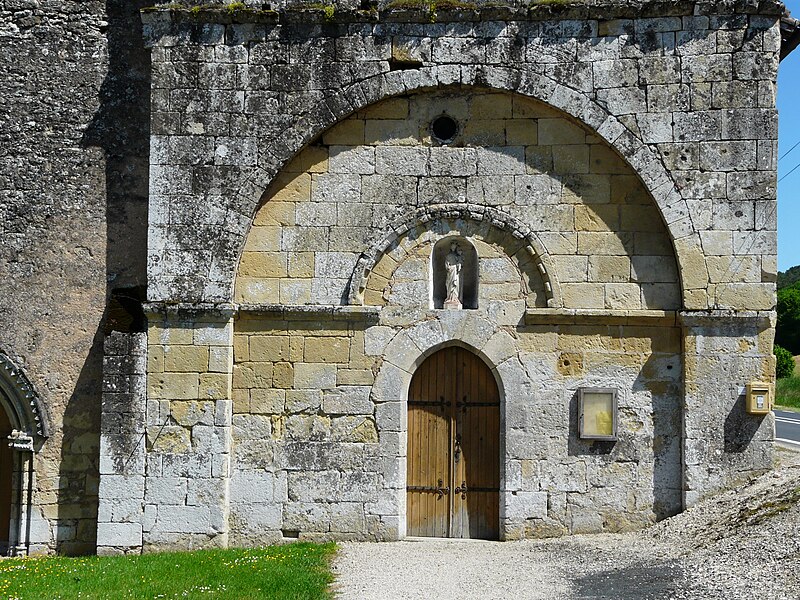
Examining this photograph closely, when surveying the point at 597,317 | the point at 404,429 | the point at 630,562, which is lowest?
the point at 630,562

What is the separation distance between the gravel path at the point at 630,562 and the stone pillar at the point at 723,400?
23 cm

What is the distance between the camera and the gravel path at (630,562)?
6344mm

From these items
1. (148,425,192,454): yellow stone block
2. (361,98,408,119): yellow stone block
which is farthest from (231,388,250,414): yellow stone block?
(361,98,408,119): yellow stone block

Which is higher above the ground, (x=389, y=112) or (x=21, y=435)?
(x=389, y=112)

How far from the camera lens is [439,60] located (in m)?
9.04

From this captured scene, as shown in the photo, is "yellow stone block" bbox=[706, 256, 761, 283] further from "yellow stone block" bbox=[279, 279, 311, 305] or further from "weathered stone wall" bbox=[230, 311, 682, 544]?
"yellow stone block" bbox=[279, 279, 311, 305]

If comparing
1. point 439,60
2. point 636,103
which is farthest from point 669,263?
point 439,60

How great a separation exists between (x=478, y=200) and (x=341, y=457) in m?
2.89

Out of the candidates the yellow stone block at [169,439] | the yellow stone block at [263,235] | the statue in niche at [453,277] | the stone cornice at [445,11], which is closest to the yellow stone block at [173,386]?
the yellow stone block at [169,439]

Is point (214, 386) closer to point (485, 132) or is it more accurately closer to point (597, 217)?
point (485, 132)

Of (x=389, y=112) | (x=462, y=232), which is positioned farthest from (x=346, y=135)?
(x=462, y=232)

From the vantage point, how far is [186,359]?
355 inches

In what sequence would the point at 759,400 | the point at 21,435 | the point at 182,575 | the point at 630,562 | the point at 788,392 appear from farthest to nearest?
the point at 788,392
the point at 21,435
the point at 759,400
the point at 182,575
the point at 630,562

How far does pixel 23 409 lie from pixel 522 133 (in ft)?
19.4
